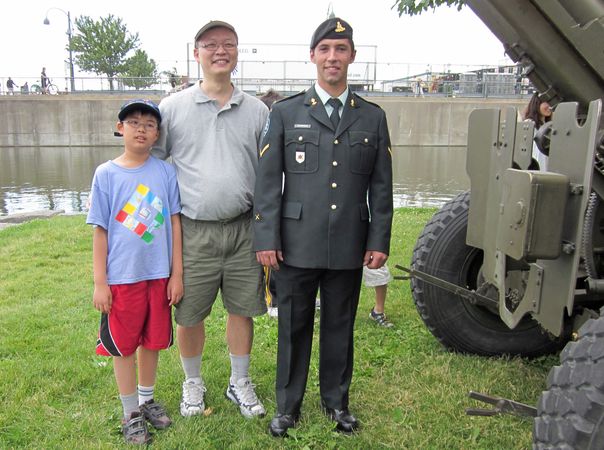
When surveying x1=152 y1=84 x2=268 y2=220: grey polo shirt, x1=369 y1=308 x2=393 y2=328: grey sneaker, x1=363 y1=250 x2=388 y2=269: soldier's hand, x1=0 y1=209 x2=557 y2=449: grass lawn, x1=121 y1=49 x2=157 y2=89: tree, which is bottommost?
x1=0 y1=209 x2=557 y2=449: grass lawn

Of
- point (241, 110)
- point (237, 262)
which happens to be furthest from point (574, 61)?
point (237, 262)

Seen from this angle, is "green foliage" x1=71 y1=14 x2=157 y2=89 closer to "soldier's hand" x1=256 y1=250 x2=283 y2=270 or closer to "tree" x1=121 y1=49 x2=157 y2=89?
"tree" x1=121 y1=49 x2=157 y2=89

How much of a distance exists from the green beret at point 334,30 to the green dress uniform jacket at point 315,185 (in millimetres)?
242

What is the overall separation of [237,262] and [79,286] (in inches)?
108

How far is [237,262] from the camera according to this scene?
296 cm

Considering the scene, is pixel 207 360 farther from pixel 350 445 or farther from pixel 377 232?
pixel 377 232

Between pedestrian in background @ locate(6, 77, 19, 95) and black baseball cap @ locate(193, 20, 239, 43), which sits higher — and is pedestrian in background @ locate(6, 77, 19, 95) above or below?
above

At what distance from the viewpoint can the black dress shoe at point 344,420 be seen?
284 cm

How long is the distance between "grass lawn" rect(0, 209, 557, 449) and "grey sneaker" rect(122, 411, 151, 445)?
2.2 inches

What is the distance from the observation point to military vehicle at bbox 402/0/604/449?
1820 mm

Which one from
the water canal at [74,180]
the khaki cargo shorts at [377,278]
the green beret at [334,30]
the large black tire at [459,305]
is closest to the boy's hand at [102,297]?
the green beret at [334,30]

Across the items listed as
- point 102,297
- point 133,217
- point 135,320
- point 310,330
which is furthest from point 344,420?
point 133,217

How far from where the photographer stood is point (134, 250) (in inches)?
106

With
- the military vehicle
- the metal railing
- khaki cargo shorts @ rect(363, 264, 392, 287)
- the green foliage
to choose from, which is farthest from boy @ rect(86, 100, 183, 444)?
the green foliage
